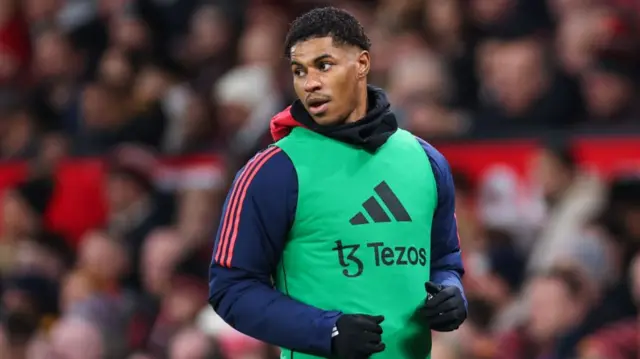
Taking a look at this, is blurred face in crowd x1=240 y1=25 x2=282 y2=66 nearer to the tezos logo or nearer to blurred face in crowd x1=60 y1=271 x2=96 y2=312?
blurred face in crowd x1=60 y1=271 x2=96 y2=312

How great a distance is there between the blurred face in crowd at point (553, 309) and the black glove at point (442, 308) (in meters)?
2.46

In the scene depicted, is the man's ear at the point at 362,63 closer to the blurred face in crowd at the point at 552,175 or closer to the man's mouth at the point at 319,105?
the man's mouth at the point at 319,105

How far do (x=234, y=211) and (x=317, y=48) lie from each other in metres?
0.47

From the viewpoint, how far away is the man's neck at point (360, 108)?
3723 millimetres

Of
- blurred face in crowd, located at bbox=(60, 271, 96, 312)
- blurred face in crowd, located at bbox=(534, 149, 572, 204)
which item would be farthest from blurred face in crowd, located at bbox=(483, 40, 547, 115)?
blurred face in crowd, located at bbox=(60, 271, 96, 312)

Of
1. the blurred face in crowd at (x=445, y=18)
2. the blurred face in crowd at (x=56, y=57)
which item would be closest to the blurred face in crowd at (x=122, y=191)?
the blurred face in crowd at (x=445, y=18)

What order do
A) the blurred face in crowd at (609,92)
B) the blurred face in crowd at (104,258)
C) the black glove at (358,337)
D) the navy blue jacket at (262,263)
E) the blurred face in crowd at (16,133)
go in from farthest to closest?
the blurred face in crowd at (16,133) → the blurred face in crowd at (104,258) → the blurred face in crowd at (609,92) → the navy blue jacket at (262,263) → the black glove at (358,337)

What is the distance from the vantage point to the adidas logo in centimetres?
363

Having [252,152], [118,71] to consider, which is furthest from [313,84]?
[118,71]

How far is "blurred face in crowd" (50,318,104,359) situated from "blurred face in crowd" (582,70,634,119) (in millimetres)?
2892

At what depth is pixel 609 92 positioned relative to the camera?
22.7 ft

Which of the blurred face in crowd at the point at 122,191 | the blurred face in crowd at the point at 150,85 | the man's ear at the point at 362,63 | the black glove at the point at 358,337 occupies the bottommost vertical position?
the blurred face in crowd at the point at 122,191

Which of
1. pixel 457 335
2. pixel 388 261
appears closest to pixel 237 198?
pixel 388 261

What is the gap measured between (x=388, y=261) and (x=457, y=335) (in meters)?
2.48
